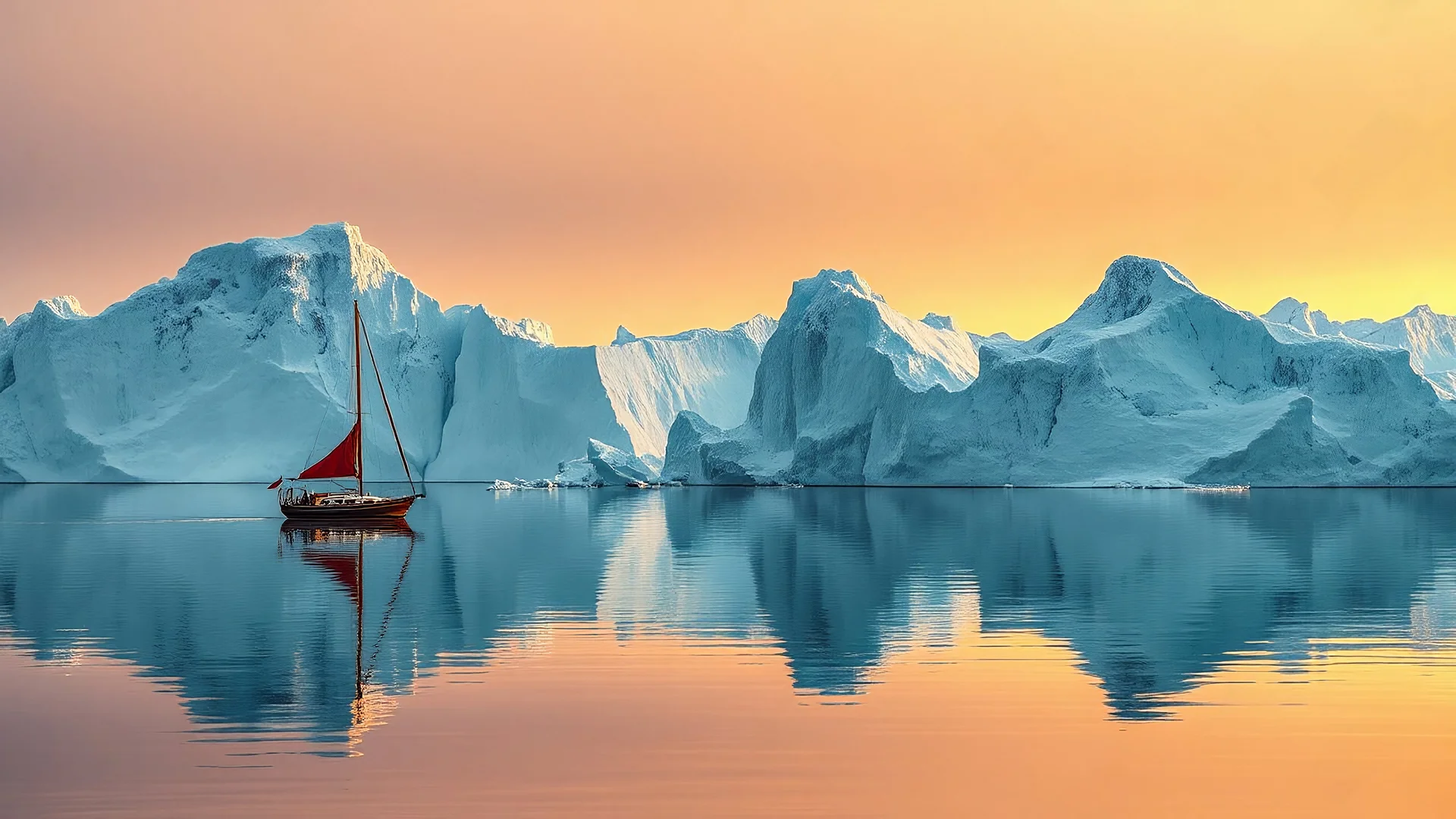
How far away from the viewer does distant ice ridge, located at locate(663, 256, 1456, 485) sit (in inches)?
2277

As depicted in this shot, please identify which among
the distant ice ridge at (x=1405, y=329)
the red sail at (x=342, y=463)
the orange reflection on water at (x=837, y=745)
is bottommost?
the orange reflection on water at (x=837, y=745)

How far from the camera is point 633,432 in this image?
278 feet

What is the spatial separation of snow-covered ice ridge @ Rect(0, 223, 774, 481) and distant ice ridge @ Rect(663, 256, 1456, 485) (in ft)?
40.5

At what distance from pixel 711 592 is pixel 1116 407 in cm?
4441

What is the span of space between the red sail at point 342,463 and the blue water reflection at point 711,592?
2.04 meters

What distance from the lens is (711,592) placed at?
18.5 meters

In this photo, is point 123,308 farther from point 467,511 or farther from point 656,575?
point 656,575

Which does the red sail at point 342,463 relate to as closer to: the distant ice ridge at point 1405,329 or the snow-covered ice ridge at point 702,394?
the snow-covered ice ridge at point 702,394

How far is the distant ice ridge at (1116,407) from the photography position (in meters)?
57.8

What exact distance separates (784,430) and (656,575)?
49.1 meters

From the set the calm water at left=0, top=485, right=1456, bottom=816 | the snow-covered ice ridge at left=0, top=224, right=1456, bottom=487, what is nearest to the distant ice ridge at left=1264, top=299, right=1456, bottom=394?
the snow-covered ice ridge at left=0, top=224, right=1456, bottom=487

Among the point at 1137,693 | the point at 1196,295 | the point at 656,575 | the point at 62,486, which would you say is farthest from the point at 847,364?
the point at 1137,693

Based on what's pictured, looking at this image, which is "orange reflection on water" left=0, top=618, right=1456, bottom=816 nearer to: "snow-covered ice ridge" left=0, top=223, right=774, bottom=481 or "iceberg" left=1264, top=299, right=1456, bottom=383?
"snow-covered ice ridge" left=0, top=223, right=774, bottom=481

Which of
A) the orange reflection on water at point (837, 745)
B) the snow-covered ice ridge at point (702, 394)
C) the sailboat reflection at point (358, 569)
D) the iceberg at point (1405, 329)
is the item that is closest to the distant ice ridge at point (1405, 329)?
the iceberg at point (1405, 329)
